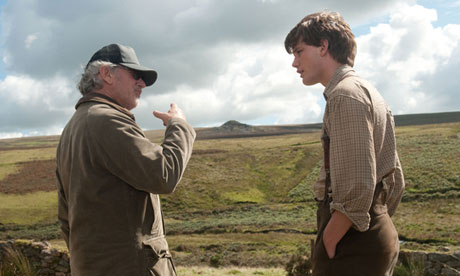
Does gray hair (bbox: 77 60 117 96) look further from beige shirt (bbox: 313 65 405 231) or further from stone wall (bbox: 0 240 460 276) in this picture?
stone wall (bbox: 0 240 460 276)

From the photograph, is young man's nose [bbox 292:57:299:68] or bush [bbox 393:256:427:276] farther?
bush [bbox 393:256:427:276]

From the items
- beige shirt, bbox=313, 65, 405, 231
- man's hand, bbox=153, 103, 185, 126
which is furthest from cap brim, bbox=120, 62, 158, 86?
beige shirt, bbox=313, 65, 405, 231

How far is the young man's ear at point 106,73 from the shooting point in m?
2.94

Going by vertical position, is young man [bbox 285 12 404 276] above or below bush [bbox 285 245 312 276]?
above

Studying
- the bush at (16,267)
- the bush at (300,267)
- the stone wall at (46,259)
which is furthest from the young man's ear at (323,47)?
the bush at (300,267)

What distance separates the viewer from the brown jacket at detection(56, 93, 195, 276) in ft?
8.27

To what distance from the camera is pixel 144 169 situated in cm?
249

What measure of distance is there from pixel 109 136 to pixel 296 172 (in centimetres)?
5574

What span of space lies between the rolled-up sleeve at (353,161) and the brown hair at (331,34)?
1.53 ft

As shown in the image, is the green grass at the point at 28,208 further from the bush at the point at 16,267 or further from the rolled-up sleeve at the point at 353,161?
the rolled-up sleeve at the point at 353,161

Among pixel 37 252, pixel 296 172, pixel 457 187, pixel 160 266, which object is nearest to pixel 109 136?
pixel 160 266

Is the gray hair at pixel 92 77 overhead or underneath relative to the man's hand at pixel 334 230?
overhead

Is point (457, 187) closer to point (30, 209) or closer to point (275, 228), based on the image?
point (275, 228)

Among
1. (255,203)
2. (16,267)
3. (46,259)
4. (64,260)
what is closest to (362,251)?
(16,267)
